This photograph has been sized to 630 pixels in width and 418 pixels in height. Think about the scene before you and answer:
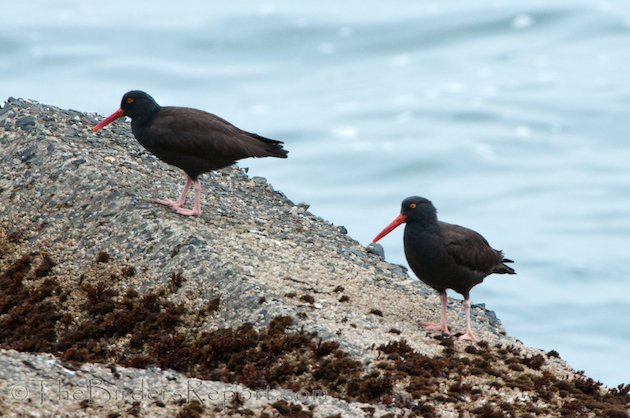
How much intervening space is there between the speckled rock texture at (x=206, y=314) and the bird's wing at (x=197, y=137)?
0.75 m

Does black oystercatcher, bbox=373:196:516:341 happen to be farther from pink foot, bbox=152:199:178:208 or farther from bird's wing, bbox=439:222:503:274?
pink foot, bbox=152:199:178:208

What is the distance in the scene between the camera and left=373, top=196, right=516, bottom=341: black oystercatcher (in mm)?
11922

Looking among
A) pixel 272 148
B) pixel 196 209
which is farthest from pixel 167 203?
pixel 272 148

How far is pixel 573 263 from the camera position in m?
29.5

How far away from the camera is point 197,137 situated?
13281 mm

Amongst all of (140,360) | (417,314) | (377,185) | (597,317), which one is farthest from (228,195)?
(377,185)

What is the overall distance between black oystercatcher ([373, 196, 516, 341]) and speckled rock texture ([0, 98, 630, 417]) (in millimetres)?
503

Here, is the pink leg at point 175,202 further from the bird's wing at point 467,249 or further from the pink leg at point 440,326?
the pink leg at point 440,326

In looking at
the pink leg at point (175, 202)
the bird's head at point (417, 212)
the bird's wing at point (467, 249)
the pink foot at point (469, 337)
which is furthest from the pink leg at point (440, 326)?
the pink leg at point (175, 202)

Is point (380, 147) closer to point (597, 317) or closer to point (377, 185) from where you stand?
point (377, 185)

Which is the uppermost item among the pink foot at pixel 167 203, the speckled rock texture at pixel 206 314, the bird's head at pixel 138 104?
the bird's head at pixel 138 104

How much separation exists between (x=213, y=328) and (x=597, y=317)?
1808 centimetres

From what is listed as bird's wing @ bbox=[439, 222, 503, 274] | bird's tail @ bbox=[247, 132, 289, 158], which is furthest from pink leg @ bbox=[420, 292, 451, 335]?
bird's tail @ bbox=[247, 132, 289, 158]

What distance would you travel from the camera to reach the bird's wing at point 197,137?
43.4 ft
